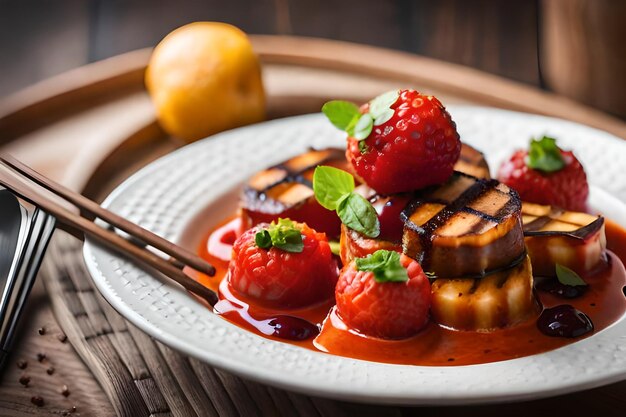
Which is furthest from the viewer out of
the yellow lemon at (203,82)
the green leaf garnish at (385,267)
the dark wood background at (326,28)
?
the dark wood background at (326,28)

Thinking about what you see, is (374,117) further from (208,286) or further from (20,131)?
(20,131)

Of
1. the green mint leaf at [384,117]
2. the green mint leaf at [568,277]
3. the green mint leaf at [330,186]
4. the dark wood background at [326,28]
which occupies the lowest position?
the dark wood background at [326,28]

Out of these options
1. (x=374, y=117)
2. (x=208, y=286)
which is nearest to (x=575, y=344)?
(x=374, y=117)

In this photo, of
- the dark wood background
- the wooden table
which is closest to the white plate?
the wooden table

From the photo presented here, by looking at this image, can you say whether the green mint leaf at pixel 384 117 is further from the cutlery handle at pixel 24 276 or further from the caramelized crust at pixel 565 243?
the cutlery handle at pixel 24 276

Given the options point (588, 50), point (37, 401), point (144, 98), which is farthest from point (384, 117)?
point (588, 50)

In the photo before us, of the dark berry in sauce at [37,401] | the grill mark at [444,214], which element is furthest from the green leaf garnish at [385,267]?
the dark berry in sauce at [37,401]
